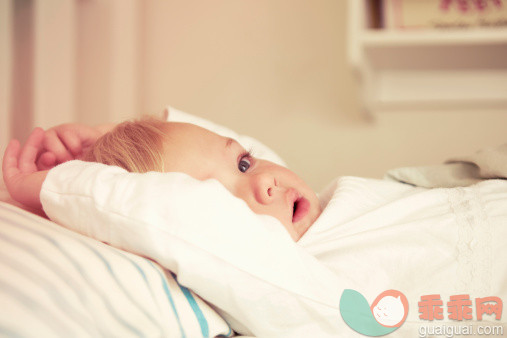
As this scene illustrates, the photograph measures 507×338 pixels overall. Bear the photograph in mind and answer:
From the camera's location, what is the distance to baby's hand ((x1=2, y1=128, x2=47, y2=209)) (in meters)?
0.67

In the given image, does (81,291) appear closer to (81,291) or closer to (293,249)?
(81,291)

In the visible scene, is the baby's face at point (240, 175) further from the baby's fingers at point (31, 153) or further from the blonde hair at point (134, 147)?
the baby's fingers at point (31, 153)

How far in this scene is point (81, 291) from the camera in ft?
1.52

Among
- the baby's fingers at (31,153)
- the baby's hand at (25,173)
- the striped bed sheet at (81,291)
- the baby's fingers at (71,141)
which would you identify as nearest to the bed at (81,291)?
the striped bed sheet at (81,291)

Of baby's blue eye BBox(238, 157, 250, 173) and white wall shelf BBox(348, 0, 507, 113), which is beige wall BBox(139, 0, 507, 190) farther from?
baby's blue eye BBox(238, 157, 250, 173)

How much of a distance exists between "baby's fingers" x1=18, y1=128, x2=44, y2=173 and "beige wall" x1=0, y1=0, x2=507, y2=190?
586mm

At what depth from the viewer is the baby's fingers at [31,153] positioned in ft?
2.50

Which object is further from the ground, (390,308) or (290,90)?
(290,90)

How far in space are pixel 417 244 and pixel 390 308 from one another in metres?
0.11

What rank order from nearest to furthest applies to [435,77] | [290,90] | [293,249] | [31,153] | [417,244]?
[293,249]
[417,244]
[31,153]
[435,77]
[290,90]

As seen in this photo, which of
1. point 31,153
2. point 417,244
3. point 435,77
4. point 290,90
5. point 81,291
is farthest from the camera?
point 290,90

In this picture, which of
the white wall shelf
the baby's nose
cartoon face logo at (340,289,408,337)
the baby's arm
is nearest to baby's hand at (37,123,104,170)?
the baby's arm

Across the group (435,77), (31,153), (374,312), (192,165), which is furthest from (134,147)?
(435,77)

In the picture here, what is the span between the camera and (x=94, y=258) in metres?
0.50
